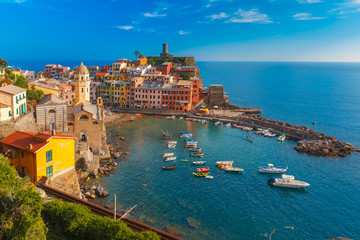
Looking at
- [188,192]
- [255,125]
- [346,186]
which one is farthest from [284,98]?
[188,192]

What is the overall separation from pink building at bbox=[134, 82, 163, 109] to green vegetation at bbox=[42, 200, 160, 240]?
6944 cm

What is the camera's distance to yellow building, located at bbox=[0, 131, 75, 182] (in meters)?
27.4

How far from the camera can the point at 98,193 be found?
33812 mm

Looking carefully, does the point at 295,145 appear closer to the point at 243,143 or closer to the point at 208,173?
the point at 243,143

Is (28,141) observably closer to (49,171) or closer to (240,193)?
(49,171)

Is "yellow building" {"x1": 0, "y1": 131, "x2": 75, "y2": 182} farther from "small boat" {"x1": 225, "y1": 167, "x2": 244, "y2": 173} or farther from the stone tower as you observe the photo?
the stone tower

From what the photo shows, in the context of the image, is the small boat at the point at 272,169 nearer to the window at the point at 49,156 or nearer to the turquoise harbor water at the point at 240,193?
the turquoise harbor water at the point at 240,193

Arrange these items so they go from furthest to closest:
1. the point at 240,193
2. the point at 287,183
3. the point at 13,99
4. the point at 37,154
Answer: the point at 287,183 < the point at 13,99 < the point at 240,193 < the point at 37,154

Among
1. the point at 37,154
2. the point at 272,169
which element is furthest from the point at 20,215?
the point at 272,169

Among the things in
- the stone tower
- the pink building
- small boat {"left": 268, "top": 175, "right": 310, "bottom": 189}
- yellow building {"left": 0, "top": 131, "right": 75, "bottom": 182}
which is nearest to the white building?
yellow building {"left": 0, "top": 131, "right": 75, "bottom": 182}

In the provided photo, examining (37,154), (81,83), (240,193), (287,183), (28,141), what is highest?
(81,83)

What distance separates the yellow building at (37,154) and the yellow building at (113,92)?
200 ft

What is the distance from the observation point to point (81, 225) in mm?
18875

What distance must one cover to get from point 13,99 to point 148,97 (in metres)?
54.3
